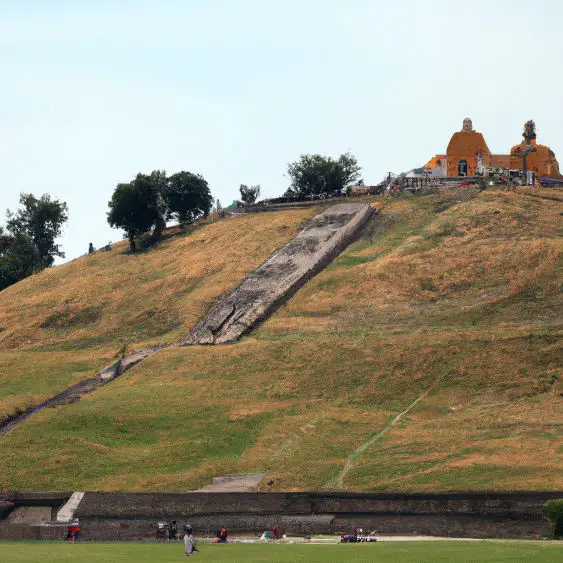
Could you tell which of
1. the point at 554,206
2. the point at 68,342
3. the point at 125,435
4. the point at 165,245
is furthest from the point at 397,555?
the point at 165,245

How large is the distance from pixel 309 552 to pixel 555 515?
27.2 ft

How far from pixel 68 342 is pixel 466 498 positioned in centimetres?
3888

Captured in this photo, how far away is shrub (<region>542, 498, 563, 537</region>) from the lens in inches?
1540

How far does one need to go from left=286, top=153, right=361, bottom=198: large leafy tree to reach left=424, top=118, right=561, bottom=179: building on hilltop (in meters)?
6.46

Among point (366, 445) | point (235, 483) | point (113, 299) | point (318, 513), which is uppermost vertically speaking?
point (113, 299)

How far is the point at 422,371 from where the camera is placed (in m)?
61.3

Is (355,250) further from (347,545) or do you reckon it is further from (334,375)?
(347,545)

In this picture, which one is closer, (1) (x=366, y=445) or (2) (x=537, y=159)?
(1) (x=366, y=445)

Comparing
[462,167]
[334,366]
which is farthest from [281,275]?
[462,167]

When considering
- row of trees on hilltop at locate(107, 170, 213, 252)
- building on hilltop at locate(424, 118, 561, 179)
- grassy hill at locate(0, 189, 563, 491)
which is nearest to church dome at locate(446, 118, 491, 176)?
building on hilltop at locate(424, 118, 561, 179)

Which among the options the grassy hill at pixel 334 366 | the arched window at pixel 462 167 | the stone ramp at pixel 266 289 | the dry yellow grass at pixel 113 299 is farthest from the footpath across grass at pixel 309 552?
the arched window at pixel 462 167

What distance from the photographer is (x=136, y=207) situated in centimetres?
9888

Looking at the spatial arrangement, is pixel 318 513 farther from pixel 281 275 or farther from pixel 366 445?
pixel 281 275

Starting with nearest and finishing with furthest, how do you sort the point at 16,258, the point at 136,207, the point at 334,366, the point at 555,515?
the point at 555,515, the point at 334,366, the point at 136,207, the point at 16,258
